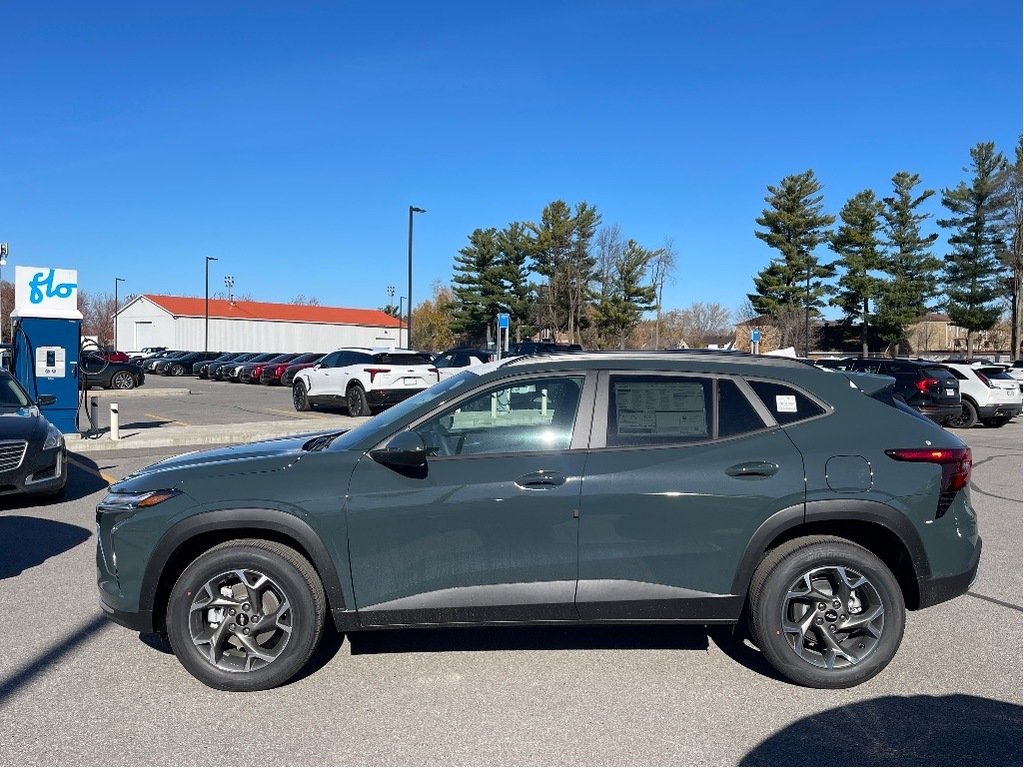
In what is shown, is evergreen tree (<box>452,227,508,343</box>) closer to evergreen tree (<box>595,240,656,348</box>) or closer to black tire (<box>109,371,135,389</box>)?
evergreen tree (<box>595,240,656,348</box>)

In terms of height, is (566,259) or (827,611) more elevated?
(566,259)

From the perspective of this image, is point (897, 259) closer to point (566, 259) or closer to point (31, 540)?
point (566, 259)

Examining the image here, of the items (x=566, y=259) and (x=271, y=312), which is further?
(x=271, y=312)

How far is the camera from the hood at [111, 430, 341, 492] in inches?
167

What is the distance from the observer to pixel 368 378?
2052 cm

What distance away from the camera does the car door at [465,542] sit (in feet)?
13.5

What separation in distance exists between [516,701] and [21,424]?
7.01 m

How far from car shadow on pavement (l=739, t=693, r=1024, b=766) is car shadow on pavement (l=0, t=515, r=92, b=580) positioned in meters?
5.51

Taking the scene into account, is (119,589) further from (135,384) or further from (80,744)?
(135,384)

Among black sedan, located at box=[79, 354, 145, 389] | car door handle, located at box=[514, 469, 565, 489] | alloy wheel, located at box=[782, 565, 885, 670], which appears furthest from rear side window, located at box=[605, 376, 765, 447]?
black sedan, located at box=[79, 354, 145, 389]

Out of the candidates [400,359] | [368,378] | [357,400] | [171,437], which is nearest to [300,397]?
[357,400]

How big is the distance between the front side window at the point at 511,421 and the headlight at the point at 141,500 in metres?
1.27

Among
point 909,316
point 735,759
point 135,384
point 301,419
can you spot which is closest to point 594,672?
point 735,759

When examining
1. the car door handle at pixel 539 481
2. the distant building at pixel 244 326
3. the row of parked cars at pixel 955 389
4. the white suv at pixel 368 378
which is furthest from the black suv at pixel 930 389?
the distant building at pixel 244 326
